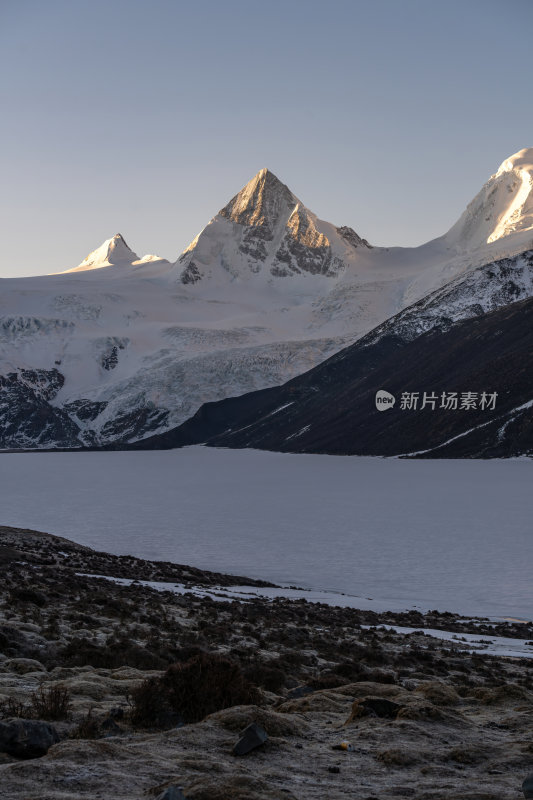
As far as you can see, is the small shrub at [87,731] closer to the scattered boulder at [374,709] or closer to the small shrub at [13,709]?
the small shrub at [13,709]

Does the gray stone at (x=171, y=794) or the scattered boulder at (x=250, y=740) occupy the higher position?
the gray stone at (x=171, y=794)

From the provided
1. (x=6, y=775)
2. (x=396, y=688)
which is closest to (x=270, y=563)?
(x=396, y=688)

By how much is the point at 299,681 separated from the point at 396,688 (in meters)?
2.55

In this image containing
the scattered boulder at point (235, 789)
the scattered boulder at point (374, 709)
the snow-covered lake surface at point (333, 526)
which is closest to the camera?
the scattered boulder at point (235, 789)

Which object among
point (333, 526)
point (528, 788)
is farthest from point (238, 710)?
point (333, 526)

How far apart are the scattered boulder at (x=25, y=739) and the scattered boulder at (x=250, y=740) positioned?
2.15 meters

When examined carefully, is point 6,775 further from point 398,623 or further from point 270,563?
point 270,563

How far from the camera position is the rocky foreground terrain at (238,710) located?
8188mm

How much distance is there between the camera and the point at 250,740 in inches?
374

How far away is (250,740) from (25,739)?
2.61 m

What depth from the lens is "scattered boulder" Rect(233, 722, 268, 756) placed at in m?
9.39

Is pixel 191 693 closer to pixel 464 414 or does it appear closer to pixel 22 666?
pixel 22 666

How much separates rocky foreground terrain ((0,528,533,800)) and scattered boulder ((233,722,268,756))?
0.11 metres

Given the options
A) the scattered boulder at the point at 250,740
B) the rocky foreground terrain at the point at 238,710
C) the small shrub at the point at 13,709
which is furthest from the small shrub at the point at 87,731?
the scattered boulder at the point at 250,740
